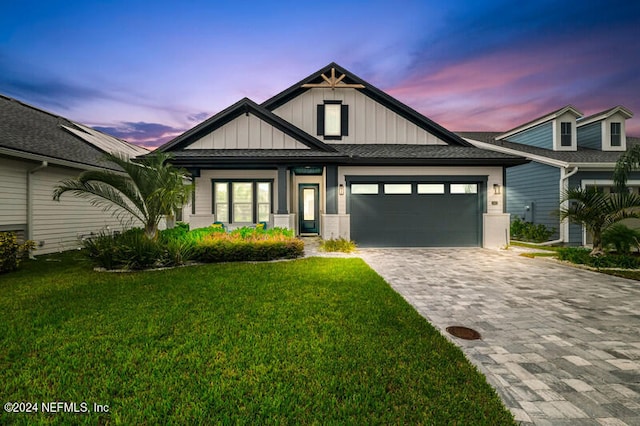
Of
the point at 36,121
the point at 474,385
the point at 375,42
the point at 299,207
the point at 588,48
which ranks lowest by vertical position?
the point at 474,385

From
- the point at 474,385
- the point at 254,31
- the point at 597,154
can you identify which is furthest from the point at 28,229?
the point at 597,154

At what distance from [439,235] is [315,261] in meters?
6.01

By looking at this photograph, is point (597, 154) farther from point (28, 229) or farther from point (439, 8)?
point (28, 229)

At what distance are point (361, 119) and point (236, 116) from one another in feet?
18.5

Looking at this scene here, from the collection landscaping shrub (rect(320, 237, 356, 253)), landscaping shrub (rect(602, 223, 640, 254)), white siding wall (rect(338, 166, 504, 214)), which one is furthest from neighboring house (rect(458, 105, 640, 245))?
landscaping shrub (rect(320, 237, 356, 253))

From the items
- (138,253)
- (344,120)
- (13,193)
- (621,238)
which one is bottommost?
(138,253)

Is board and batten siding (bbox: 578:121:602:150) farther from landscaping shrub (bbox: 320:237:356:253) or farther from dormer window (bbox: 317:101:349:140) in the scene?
landscaping shrub (bbox: 320:237:356:253)

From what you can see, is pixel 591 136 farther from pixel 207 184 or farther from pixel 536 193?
pixel 207 184

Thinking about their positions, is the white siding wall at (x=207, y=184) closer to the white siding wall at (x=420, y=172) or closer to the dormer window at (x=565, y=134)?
the white siding wall at (x=420, y=172)

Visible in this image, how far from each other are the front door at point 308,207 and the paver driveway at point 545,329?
6202mm

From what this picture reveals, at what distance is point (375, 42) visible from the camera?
14.8 m

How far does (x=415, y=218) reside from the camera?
10836 millimetres

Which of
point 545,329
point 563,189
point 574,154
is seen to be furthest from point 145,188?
point 574,154

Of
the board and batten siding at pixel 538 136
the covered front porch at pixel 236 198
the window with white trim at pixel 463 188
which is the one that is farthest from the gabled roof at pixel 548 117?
the covered front porch at pixel 236 198
